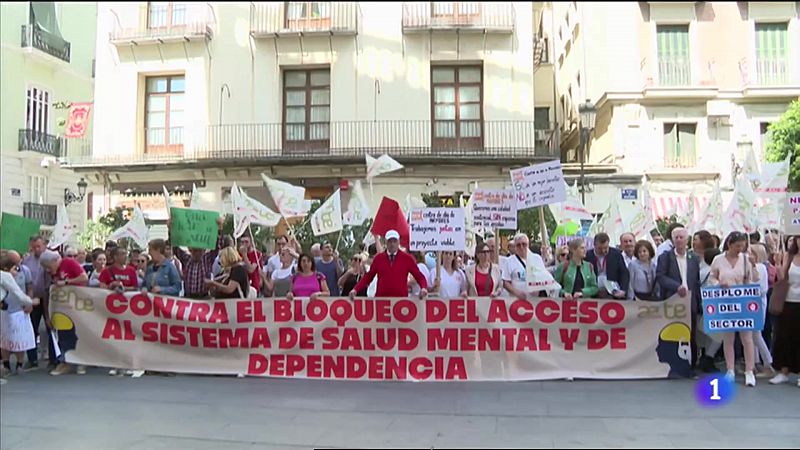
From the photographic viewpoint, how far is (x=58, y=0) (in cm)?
2986

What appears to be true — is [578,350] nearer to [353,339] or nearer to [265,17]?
[353,339]

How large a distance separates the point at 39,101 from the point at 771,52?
92.8 ft

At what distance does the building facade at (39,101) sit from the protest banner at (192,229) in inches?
690

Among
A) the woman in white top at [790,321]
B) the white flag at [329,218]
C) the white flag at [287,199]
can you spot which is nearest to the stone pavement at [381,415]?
the woman in white top at [790,321]

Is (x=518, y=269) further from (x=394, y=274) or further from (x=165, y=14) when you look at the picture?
(x=165, y=14)

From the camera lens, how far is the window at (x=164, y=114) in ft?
77.5

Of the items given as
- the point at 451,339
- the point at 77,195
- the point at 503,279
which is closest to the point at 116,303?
the point at 451,339

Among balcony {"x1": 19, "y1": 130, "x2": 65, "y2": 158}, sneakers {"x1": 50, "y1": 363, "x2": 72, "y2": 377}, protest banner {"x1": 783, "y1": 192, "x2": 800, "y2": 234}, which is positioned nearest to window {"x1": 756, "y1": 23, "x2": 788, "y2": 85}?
protest banner {"x1": 783, "y1": 192, "x2": 800, "y2": 234}

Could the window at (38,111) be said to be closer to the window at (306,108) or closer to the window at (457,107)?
the window at (306,108)

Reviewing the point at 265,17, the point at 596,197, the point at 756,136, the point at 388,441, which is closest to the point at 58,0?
the point at 265,17

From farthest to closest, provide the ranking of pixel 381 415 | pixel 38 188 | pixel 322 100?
pixel 38 188
pixel 322 100
pixel 381 415

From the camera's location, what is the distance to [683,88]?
2208 centimetres

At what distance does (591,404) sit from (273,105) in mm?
18338

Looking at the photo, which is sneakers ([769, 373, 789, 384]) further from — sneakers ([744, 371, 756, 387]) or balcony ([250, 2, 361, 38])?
balcony ([250, 2, 361, 38])
